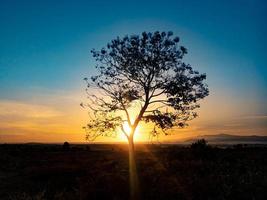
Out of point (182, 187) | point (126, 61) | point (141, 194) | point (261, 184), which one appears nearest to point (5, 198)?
point (141, 194)

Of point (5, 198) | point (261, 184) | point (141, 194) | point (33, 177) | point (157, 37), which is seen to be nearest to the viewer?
point (141, 194)

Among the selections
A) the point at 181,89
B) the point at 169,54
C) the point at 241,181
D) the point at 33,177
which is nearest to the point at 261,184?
the point at 241,181

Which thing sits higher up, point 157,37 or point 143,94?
point 157,37

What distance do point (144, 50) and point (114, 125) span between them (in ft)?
19.9

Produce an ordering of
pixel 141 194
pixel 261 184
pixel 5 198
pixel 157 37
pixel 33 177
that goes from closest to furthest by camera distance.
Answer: pixel 141 194 → pixel 261 184 → pixel 5 198 → pixel 157 37 → pixel 33 177

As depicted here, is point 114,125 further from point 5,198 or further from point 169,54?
point 5,198

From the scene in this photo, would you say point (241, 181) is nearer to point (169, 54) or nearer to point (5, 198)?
point (169, 54)

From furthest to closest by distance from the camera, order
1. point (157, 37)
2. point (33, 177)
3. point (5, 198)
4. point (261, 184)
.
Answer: point (33, 177), point (157, 37), point (5, 198), point (261, 184)

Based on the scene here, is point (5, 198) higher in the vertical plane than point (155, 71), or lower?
lower

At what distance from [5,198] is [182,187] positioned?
34.5 ft

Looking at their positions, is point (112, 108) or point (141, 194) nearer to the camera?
point (141, 194)

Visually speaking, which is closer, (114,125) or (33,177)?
(114,125)

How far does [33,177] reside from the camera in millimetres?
29828

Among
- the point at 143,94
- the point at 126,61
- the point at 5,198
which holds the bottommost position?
the point at 5,198
